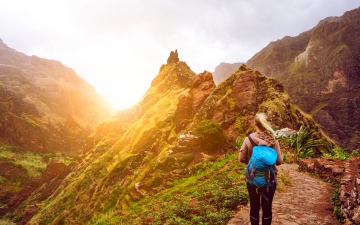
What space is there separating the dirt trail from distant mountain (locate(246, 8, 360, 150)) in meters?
104

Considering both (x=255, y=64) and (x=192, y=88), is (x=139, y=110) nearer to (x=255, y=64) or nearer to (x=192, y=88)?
(x=192, y=88)

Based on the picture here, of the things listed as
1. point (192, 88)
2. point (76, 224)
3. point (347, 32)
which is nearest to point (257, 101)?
point (192, 88)

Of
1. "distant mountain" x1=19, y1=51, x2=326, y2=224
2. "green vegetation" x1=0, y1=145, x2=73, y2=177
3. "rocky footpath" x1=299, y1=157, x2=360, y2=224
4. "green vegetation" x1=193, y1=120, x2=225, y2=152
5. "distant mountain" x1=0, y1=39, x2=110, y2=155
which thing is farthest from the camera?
"distant mountain" x1=0, y1=39, x2=110, y2=155

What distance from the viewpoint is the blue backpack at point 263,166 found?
13.0 ft

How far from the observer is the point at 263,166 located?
398cm

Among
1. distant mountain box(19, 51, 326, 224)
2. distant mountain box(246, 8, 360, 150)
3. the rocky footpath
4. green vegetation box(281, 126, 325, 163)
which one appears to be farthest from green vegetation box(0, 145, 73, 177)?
distant mountain box(246, 8, 360, 150)

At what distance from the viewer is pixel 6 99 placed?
105250mm

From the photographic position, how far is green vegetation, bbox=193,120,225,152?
2100 cm

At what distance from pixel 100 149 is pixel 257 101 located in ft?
107

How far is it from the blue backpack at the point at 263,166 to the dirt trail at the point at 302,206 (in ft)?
7.99

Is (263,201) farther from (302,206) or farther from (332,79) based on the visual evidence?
(332,79)

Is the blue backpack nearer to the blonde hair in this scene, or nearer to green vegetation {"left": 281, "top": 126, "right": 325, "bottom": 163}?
the blonde hair

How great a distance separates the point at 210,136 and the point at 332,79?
130 meters

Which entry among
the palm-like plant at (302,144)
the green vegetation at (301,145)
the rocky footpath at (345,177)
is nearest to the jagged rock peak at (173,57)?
the green vegetation at (301,145)
